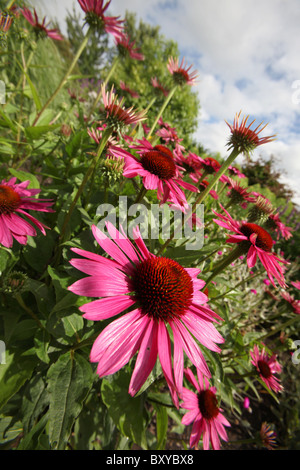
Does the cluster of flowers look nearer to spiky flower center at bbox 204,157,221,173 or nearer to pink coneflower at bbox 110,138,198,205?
pink coneflower at bbox 110,138,198,205

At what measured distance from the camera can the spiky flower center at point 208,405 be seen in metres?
0.96

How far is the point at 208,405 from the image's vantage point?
3.18 feet

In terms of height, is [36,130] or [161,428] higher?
[36,130]

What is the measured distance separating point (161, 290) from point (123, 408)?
1.72 feet

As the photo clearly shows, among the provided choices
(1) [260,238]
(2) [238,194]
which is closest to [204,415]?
(1) [260,238]

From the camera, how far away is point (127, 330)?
0.47m

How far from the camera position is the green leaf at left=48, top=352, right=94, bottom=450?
54 centimetres

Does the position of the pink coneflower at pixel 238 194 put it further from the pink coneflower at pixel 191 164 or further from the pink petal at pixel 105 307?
the pink petal at pixel 105 307

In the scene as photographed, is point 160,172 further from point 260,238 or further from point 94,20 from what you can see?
point 94,20

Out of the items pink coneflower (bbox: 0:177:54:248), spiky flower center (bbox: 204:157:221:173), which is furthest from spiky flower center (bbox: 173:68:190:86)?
pink coneflower (bbox: 0:177:54:248)

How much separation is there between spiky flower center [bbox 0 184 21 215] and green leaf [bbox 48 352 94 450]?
0.44 m
